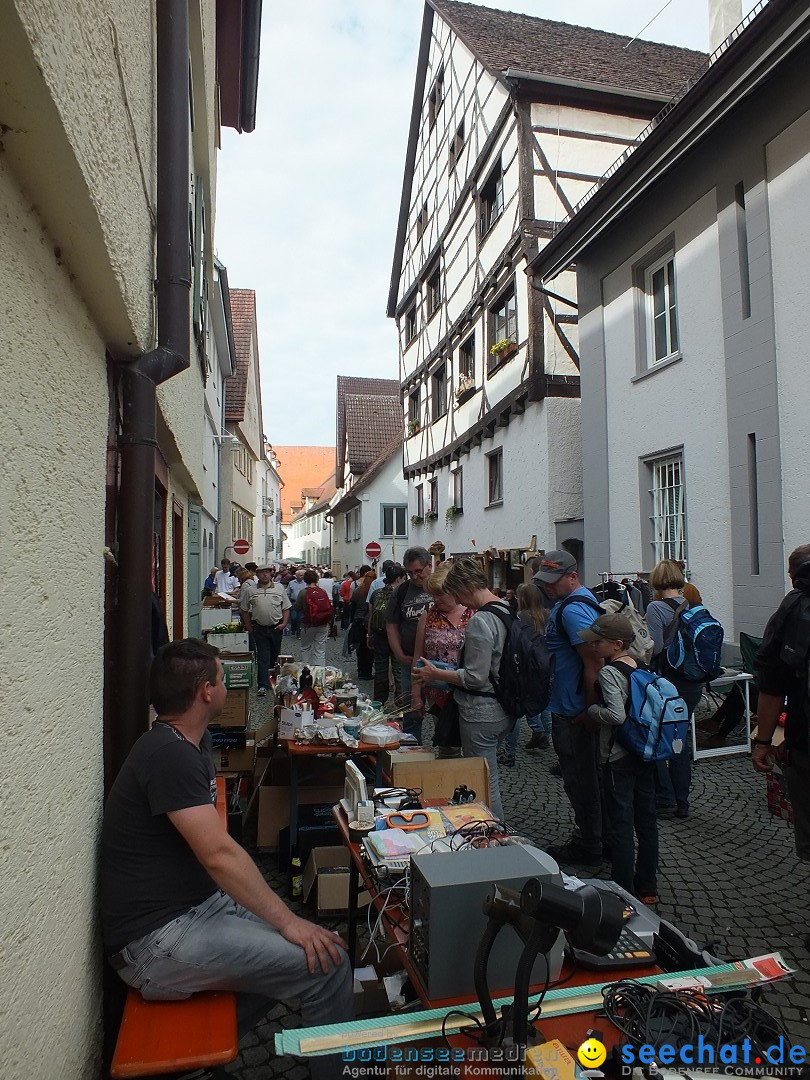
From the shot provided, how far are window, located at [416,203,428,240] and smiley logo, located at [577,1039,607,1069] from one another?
65.2 feet

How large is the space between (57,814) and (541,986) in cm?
135

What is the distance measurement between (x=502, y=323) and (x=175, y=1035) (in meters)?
13.2

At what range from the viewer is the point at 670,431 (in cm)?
879

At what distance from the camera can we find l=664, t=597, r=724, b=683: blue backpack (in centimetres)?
498

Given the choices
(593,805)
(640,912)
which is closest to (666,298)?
(593,805)

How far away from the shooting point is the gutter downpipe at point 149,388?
8.79ft

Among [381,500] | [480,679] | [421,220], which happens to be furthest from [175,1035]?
[381,500]

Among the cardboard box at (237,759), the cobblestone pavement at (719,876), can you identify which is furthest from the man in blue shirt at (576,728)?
the cardboard box at (237,759)

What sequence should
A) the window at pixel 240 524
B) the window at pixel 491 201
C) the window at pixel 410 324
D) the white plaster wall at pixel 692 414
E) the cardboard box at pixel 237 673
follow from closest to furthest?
the cardboard box at pixel 237 673, the white plaster wall at pixel 692 414, the window at pixel 491 201, the window at pixel 410 324, the window at pixel 240 524

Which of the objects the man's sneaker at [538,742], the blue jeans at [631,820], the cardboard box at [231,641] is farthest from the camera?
the cardboard box at [231,641]

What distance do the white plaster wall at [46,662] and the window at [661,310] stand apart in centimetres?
835

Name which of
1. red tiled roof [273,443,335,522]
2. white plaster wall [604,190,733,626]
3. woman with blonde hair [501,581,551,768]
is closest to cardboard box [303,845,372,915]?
woman with blonde hair [501,581,551,768]

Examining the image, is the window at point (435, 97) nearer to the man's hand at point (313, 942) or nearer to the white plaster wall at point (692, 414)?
the white plaster wall at point (692, 414)

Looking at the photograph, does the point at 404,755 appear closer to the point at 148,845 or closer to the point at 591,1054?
the point at 148,845
